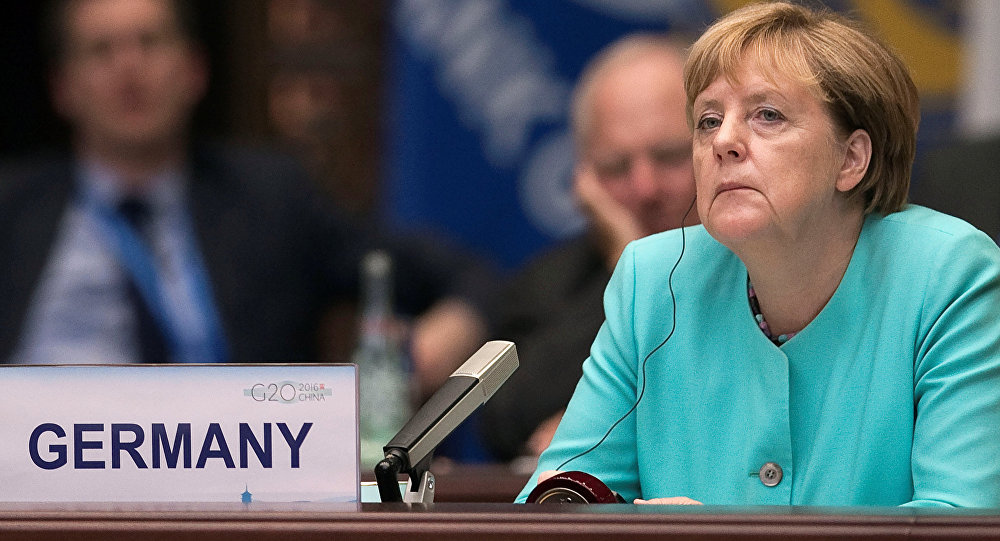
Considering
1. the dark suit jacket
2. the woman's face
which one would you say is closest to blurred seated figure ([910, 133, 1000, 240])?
the dark suit jacket

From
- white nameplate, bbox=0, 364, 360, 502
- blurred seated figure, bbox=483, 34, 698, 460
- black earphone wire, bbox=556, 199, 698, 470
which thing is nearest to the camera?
white nameplate, bbox=0, 364, 360, 502

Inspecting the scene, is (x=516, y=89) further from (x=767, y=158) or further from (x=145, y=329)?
(x=767, y=158)

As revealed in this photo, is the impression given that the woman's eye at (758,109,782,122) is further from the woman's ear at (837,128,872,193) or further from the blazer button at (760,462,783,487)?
the blazer button at (760,462,783,487)

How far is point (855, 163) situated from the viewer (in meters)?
1.64

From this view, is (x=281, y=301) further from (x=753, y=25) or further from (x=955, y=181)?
(x=753, y=25)

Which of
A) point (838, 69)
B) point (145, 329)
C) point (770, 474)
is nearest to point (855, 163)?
point (838, 69)

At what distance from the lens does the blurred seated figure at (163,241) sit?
3398 millimetres

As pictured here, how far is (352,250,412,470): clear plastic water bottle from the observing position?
2943 mm

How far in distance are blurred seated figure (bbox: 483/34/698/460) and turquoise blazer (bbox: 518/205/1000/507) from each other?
93 cm

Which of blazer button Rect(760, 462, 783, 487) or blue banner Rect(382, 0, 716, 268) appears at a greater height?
blue banner Rect(382, 0, 716, 268)

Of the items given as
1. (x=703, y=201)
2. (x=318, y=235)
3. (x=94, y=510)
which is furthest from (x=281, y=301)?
(x=94, y=510)

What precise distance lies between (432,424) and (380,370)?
1.69 meters

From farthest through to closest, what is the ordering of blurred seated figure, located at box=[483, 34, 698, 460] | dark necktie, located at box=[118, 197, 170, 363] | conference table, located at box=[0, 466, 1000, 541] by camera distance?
dark necktie, located at box=[118, 197, 170, 363]
blurred seated figure, located at box=[483, 34, 698, 460]
conference table, located at box=[0, 466, 1000, 541]

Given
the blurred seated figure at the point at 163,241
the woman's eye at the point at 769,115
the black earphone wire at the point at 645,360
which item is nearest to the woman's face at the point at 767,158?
the woman's eye at the point at 769,115
